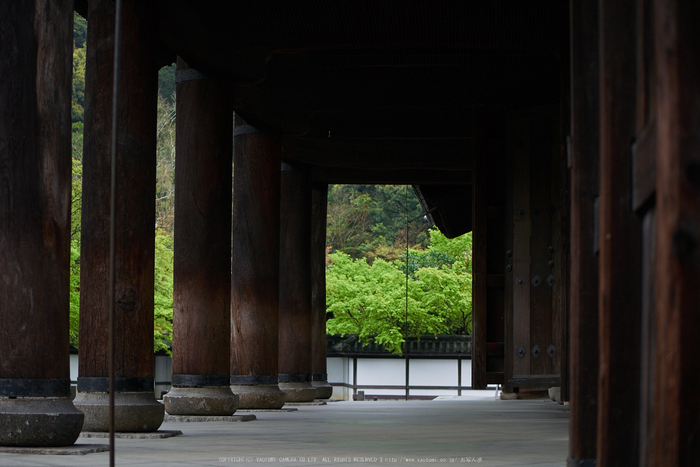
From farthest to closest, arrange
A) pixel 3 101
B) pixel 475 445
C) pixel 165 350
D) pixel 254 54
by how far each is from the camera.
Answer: pixel 165 350 < pixel 254 54 < pixel 475 445 < pixel 3 101

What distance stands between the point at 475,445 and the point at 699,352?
18.2 feet

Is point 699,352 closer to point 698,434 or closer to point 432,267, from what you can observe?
point 698,434

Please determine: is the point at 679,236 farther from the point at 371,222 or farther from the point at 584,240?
the point at 371,222

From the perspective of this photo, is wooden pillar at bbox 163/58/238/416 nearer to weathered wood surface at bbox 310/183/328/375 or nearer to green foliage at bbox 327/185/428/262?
weathered wood surface at bbox 310/183/328/375

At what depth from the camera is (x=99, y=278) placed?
849cm

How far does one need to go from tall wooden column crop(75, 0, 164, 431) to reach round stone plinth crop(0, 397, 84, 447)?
1717 millimetres

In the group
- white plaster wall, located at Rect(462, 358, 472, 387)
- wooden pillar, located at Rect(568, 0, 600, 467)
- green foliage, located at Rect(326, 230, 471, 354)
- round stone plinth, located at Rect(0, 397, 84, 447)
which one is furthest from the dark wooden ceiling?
green foliage, located at Rect(326, 230, 471, 354)

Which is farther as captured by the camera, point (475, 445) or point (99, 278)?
point (99, 278)

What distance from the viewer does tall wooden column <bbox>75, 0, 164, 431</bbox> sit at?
27.9 feet

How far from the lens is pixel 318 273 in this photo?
68.6 ft

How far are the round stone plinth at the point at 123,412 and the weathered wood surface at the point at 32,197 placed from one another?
161 centimetres

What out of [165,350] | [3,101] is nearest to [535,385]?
[3,101]

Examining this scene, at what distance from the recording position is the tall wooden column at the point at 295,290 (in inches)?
714

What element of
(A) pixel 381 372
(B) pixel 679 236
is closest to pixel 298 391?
(B) pixel 679 236
